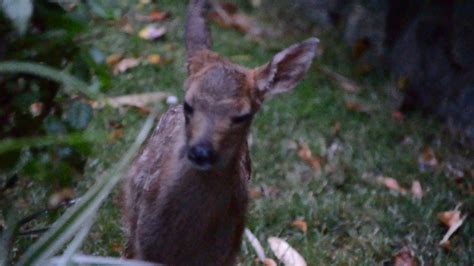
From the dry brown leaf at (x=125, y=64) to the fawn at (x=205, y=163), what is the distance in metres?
2.87

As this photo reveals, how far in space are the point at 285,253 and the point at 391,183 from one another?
1.39 meters

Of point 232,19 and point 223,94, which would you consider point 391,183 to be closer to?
point 223,94

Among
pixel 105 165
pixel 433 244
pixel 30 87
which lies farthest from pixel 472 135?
pixel 30 87

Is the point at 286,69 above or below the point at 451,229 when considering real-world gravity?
above

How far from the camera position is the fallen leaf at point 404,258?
484 centimetres

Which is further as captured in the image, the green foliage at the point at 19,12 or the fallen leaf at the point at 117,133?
the fallen leaf at the point at 117,133

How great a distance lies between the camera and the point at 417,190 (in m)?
5.79

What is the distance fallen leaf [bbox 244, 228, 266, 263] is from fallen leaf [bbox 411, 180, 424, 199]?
130 centimetres

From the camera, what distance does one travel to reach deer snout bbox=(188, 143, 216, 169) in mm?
3488

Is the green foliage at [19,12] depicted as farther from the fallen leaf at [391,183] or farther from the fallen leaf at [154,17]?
the fallen leaf at [154,17]

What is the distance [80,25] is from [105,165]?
2543mm

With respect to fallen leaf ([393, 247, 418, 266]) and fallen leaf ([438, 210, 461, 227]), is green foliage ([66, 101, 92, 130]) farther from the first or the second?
fallen leaf ([438, 210, 461, 227])

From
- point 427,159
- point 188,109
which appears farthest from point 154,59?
point 188,109

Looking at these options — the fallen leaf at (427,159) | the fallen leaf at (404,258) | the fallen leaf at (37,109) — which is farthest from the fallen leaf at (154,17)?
the fallen leaf at (37,109)
